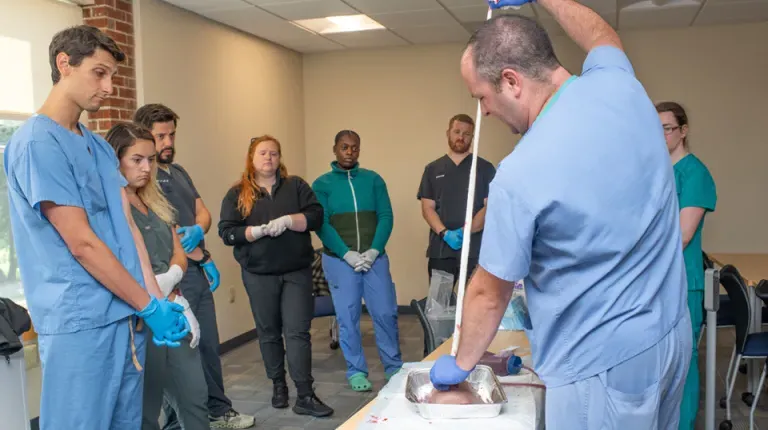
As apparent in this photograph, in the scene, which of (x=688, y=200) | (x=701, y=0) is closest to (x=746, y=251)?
(x=701, y=0)

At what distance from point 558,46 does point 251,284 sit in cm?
370

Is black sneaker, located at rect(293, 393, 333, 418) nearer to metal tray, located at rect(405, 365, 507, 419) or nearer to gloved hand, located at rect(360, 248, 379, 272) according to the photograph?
gloved hand, located at rect(360, 248, 379, 272)

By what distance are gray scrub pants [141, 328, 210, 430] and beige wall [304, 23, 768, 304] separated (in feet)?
13.1

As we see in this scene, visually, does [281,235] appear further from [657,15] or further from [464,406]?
[657,15]

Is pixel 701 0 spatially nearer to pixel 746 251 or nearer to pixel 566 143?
pixel 746 251

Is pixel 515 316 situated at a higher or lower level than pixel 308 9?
lower

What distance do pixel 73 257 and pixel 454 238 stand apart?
2747 millimetres

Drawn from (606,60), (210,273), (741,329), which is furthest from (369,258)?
(606,60)

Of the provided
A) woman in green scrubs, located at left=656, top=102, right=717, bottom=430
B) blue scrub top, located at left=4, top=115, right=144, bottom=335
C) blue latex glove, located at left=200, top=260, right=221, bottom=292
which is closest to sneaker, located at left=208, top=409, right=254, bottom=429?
blue latex glove, located at left=200, top=260, right=221, bottom=292

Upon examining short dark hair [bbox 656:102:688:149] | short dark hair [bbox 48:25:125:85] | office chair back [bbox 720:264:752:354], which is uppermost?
short dark hair [bbox 48:25:125:85]

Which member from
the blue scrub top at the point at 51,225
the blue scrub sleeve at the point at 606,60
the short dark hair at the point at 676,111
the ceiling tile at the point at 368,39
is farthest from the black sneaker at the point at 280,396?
the ceiling tile at the point at 368,39

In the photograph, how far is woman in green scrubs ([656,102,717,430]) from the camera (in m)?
2.92

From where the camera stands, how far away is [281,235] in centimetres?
373

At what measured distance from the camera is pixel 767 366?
3.20m
